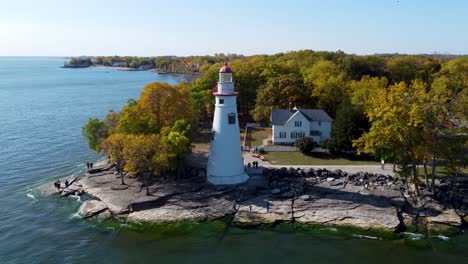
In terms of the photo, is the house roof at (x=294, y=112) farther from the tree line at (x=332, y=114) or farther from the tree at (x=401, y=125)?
the tree at (x=401, y=125)

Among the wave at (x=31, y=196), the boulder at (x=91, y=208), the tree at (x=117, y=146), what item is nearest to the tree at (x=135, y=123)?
the tree at (x=117, y=146)

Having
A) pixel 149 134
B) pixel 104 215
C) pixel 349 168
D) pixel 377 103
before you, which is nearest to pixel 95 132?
pixel 149 134

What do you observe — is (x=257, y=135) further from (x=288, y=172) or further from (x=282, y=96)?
(x=288, y=172)

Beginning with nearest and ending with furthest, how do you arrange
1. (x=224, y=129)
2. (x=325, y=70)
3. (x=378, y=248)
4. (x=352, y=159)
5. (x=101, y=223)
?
1. (x=378, y=248)
2. (x=101, y=223)
3. (x=224, y=129)
4. (x=352, y=159)
5. (x=325, y=70)

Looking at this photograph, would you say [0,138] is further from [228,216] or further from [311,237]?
[311,237]

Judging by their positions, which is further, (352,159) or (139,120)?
(352,159)

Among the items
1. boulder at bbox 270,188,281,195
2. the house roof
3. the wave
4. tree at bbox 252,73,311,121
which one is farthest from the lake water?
tree at bbox 252,73,311,121

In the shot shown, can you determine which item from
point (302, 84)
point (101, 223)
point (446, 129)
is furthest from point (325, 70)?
point (101, 223)
